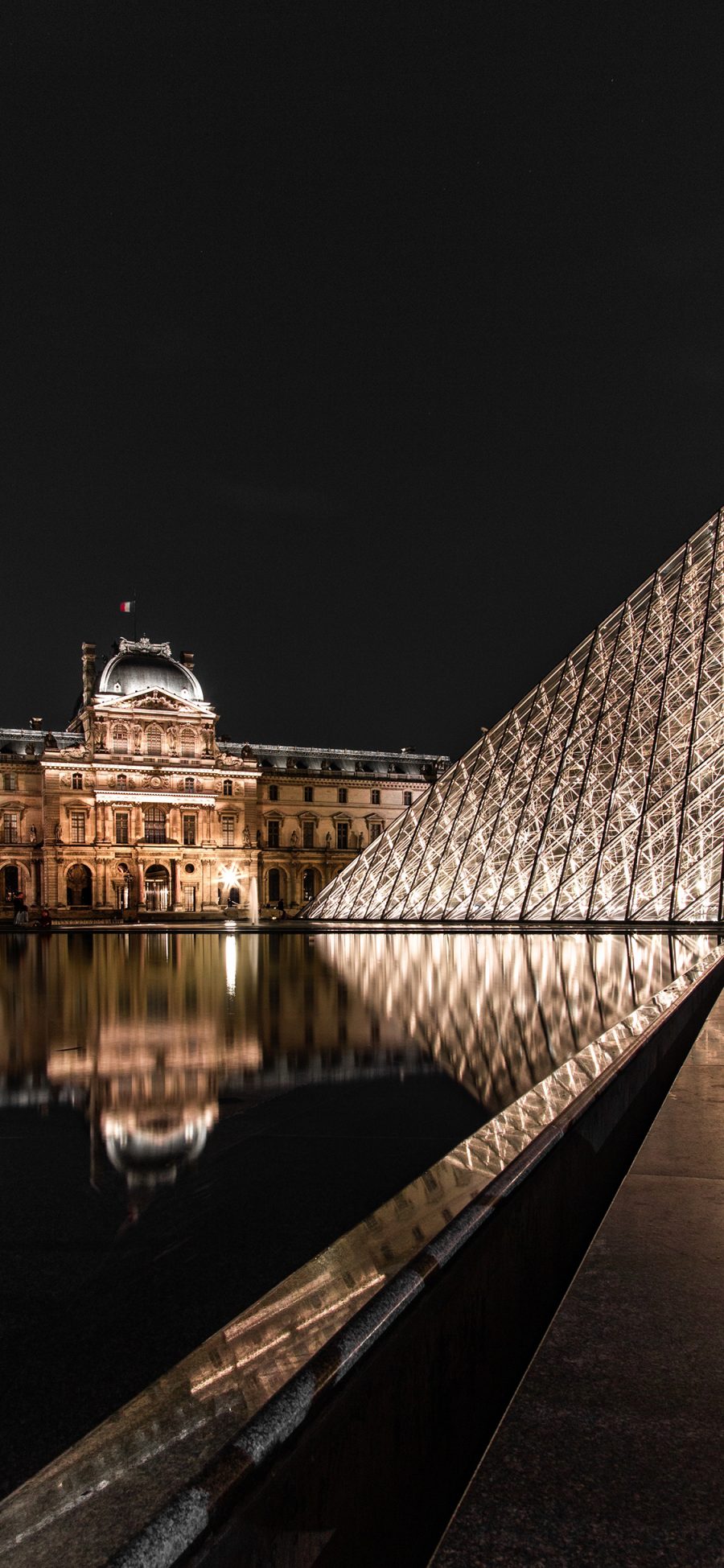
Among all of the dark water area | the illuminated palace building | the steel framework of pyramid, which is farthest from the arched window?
the dark water area

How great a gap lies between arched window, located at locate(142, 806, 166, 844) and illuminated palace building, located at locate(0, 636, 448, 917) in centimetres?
8

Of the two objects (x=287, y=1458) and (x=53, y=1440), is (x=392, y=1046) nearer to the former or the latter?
(x=53, y=1440)

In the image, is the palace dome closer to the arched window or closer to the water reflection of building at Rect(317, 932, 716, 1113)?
the arched window

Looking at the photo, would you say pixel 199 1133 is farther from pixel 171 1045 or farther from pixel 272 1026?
pixel 272 1026

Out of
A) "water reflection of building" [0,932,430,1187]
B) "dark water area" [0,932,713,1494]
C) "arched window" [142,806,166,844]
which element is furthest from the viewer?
"arched window" [142,806,166,844]

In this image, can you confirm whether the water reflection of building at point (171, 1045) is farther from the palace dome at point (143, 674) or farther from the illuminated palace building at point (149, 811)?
the palace dome at point (143, 674)

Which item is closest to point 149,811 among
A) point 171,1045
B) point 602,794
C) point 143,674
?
point 143,674

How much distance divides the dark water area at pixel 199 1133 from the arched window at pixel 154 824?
53.3 m

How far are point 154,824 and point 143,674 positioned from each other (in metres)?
10.9

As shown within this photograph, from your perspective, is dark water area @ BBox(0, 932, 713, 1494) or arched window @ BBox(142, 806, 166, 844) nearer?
dark water area @ BBox(0, 932, 713, 1494)

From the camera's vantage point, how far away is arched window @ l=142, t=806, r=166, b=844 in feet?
214

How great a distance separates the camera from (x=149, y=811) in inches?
Answer: 2579

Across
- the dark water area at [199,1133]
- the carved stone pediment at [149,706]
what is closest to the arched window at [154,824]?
the carved stone pediment at [149,706]

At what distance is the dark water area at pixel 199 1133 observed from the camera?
2.78 metres
